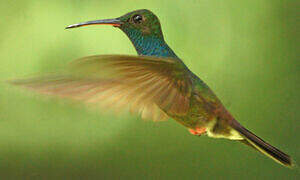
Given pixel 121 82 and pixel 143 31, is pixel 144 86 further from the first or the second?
pixel 143 31

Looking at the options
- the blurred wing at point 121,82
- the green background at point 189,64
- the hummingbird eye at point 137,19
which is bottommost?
the green background at point 189,64

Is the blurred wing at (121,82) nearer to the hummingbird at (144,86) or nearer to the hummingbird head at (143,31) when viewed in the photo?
the hummingbird at (144,86)

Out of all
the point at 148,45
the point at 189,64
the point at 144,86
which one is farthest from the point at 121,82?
the point at 189,64

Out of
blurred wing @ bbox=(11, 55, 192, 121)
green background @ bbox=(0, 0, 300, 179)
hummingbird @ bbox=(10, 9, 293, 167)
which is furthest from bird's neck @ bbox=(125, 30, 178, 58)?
green background @ bbox=(0, 0, 300, 179)

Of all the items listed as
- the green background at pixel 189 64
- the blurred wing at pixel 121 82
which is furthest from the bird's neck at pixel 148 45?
the green background at pixel 189 64

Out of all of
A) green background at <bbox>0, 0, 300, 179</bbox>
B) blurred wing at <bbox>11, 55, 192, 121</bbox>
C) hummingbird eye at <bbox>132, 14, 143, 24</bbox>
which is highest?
hummingbird eye at <bbox>132, 14, 143, 24</bbox>

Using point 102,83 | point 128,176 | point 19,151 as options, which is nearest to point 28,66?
point 19,151

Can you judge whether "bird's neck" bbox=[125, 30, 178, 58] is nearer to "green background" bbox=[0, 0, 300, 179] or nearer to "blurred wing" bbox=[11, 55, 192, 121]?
"blurred wing" bbox=[11, 55, 192, 121]
